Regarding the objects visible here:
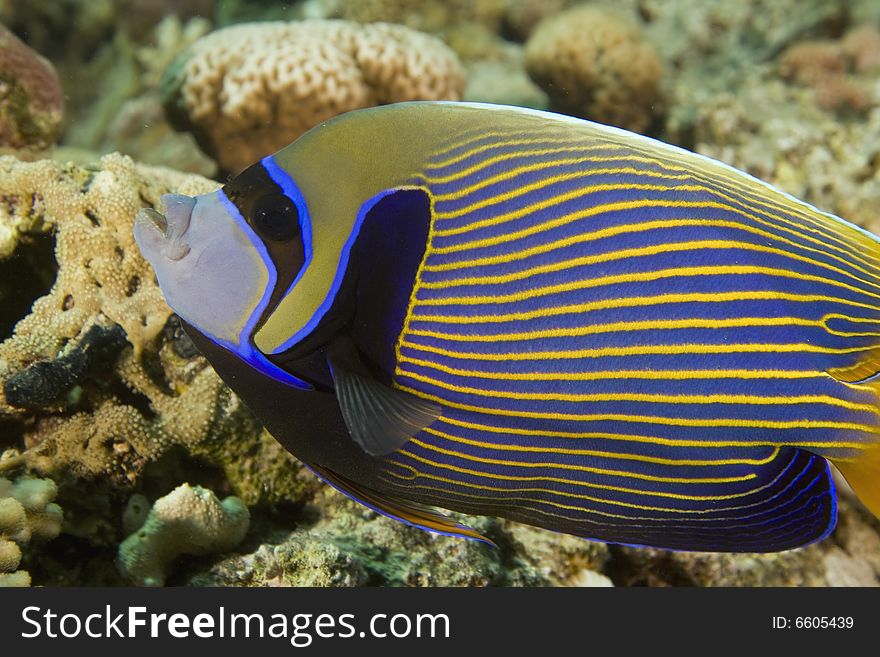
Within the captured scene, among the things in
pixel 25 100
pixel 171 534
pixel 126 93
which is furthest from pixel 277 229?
pixel 126 93

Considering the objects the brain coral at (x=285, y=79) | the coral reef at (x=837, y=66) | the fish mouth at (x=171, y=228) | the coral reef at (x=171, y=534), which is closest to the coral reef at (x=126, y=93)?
the brain coral at (x=285, y=79)

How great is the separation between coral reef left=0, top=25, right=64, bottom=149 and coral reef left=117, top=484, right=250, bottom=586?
276cm

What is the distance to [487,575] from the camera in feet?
7.04

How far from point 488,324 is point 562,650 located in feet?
3.65

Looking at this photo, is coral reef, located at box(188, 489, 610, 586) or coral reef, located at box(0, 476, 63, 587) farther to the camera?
coral reef, located at box(188, 489, 610, 586)

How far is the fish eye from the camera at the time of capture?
119cm

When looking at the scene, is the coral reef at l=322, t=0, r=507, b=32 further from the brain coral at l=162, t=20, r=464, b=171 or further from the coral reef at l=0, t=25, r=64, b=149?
the coral reef at l=0, t=25, r=64, b=149

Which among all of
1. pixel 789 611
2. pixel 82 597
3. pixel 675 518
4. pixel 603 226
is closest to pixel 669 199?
pixel 603 226

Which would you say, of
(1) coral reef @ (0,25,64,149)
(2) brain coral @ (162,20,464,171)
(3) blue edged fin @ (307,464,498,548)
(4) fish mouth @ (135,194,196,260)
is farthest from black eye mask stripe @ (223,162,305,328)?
(2) brain coral @ (162,20,464,171)

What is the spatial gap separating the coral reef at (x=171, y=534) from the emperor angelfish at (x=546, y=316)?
84cm

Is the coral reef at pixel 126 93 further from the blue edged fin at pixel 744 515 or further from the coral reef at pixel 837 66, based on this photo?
the coral reef at pixel 837 66

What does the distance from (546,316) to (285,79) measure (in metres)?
3.79

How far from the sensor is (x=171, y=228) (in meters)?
1.20

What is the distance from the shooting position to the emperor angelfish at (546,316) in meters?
1.18
